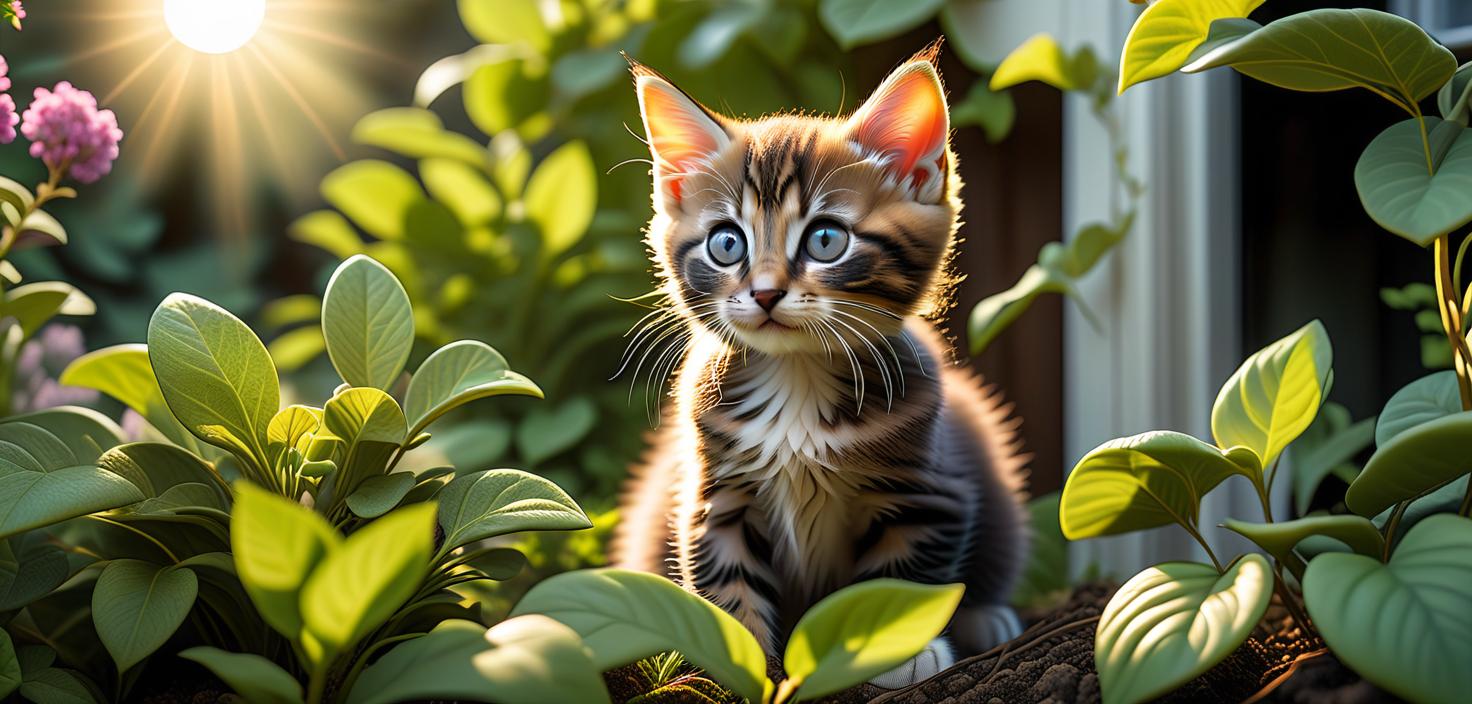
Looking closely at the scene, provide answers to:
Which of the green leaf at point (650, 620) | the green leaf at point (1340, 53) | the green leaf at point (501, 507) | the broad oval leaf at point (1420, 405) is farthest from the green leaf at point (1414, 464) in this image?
the green leaf at point (501, 507)

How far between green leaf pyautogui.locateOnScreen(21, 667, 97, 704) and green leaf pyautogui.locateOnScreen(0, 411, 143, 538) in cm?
15

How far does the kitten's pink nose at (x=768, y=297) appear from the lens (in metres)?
0.87

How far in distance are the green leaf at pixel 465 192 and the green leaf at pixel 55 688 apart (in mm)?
1176

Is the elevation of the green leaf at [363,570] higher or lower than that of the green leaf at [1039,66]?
lower

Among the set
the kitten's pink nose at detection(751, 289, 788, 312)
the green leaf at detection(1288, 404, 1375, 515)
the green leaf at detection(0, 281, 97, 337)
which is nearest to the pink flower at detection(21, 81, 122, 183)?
the green leaf at detection(0, 281, 97, 337)

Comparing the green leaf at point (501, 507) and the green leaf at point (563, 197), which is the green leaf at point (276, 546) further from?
the green leaf at point (563, 197)

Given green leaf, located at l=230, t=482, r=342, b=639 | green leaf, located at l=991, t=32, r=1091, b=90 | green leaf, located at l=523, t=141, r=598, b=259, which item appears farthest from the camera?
green leaf, located at l=523, t=141, r=598, b=259

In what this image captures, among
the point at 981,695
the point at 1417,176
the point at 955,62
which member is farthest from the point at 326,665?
the point at 955,62

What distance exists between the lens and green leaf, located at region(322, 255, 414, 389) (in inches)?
33.5

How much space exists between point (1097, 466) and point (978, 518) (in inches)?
12.1

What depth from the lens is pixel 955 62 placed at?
182 cm

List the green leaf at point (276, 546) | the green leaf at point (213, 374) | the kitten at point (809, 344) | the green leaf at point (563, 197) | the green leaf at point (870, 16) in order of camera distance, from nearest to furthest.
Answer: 1. the green leaf at point (276, 546)
2. the green leaf at point (213, 374)
3. the kitten at point (809, 344)
4. the green leaf at point (870, 16)
5. the green leaf at point (563, 197)

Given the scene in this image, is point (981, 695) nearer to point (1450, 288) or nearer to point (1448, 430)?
point (1448, 430)

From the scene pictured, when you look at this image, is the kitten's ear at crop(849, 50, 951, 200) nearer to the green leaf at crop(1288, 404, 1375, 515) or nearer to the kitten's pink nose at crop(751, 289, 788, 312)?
the kitten's pink nose at crop(751, 289, 788, 312)
